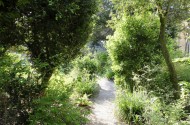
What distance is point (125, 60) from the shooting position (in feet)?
29.0

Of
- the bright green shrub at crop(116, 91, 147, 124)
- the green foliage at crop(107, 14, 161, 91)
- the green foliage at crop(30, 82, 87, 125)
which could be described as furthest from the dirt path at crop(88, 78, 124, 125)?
the green foliage at crop(30, 82, 87, 125)

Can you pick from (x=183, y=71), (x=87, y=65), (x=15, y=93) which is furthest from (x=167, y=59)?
(x=87, y=65)

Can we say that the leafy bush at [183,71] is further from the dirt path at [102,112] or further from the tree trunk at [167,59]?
the dirt path at [102,112]

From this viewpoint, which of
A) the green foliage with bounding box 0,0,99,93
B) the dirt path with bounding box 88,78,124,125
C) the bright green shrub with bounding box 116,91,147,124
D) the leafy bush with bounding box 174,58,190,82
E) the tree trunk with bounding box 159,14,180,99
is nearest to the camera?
the green foliage with bounding box 0,0,99,93

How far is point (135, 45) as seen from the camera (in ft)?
28.7

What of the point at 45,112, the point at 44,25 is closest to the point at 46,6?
the point at 44,25

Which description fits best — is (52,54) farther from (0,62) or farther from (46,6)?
(0,62)

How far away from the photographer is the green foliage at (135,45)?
868 centimetres

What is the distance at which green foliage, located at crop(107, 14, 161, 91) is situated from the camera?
8.68 metres

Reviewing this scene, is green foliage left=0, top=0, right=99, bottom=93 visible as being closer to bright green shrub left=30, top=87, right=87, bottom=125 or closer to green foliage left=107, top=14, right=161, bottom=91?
bright green shrub left=30, top=87, right=87, bottom=125

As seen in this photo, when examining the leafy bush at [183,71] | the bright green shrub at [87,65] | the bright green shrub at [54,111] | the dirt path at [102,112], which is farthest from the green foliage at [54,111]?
the bright green shrub at [87,65]

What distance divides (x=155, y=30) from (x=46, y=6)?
15.0 ft

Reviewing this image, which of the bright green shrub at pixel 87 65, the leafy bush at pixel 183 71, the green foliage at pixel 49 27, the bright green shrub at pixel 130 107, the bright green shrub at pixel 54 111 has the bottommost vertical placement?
the bright green shrub at pixel 54 111

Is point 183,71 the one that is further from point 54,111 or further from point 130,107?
point 54,111
